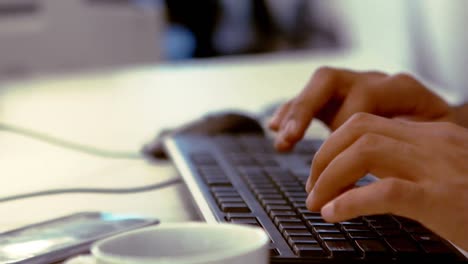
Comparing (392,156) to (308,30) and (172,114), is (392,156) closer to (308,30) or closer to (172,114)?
(172,114)

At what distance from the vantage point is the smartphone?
25.8 inches

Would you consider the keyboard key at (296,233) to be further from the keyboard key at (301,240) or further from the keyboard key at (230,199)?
the keyboard key at (230,199)

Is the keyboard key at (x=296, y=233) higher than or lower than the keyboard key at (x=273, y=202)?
lower

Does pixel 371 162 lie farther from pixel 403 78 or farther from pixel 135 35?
pixel 135 35

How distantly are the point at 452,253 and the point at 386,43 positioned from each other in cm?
180

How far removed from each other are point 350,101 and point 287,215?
13.6 inches

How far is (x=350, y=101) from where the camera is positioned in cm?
103

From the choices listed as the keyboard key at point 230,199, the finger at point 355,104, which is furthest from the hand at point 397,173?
the finger at point 355,104

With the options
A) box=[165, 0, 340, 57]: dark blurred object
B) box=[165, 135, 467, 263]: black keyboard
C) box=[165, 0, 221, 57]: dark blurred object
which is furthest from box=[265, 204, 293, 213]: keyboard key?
box=[165, 0, 221, 57]: dark blurred object

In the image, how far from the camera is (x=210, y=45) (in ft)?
16.5

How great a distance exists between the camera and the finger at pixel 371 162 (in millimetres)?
611

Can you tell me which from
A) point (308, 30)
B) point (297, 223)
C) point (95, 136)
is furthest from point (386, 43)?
point (308, 30)

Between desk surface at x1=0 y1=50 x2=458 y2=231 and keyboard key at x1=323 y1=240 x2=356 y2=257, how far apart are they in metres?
0.24

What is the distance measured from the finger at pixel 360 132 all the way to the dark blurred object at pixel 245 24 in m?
4.16
